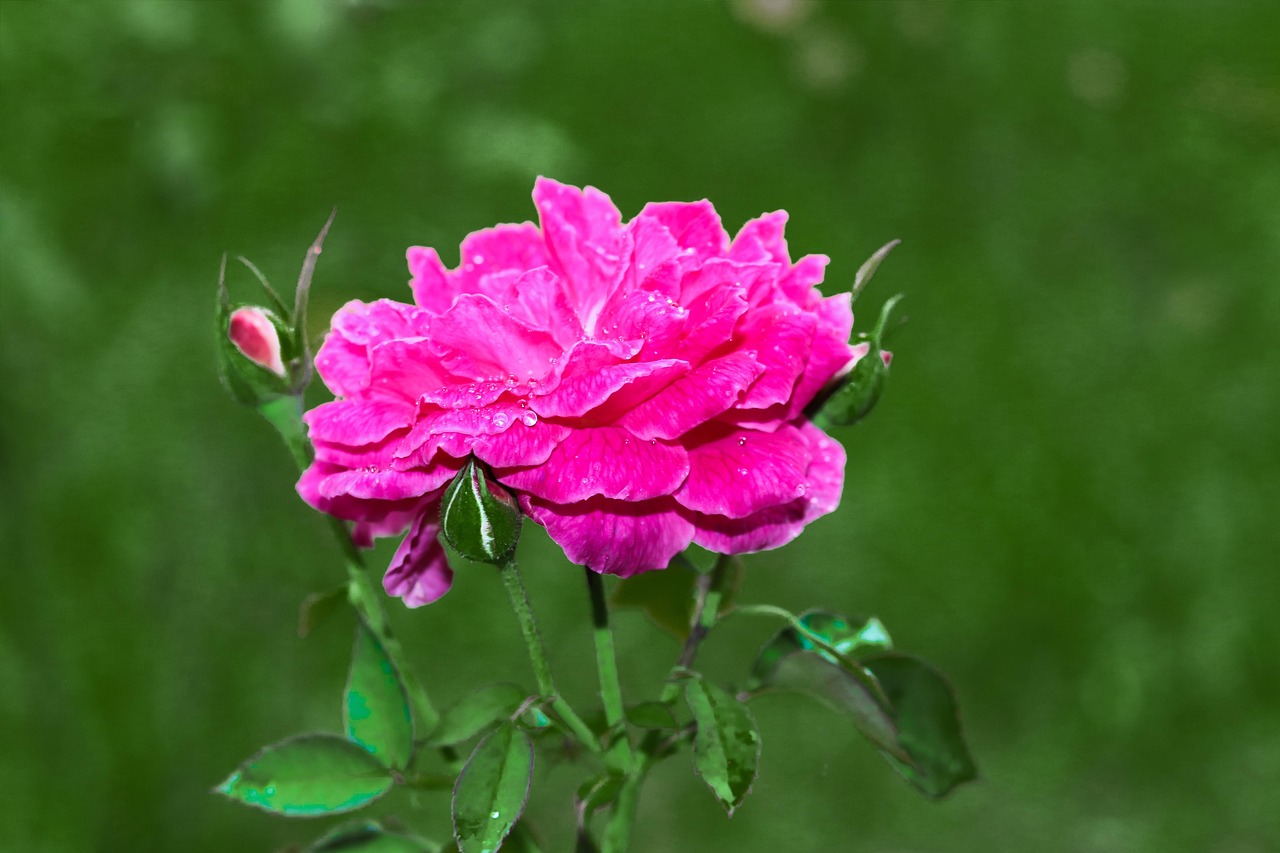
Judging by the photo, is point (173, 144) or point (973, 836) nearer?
point (173, 144)

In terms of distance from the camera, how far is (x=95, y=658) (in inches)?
44.0

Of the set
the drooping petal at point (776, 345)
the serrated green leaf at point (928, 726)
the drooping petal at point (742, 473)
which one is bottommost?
the serrated green leaf at point (928, 726)

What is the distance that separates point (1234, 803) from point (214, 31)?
1.17m

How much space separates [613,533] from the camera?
1.24 feet

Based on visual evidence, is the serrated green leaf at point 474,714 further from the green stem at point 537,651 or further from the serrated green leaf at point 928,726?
the serrated green leaf at point 928,726

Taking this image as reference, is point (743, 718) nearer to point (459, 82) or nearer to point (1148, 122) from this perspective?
point (459, 82)

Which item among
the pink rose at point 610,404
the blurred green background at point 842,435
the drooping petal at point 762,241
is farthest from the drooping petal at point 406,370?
the blurred green background at point 842,435

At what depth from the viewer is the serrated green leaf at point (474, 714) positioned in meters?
0.44

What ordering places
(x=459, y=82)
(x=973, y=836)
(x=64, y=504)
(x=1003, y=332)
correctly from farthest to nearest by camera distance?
(x=1003, y=332)
(x=973, y=836)
(x=64, y=504)
(x=459, y=82)

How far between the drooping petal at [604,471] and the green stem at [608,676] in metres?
0.05

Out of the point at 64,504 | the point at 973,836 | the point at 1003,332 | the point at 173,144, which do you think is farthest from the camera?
the point at 1003,332

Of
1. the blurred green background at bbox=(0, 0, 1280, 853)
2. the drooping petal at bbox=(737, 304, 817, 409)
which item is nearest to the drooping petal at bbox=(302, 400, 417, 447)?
the drooping petal at bbox=(737, 304, 817, 409)

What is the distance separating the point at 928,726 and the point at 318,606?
0.75 ft

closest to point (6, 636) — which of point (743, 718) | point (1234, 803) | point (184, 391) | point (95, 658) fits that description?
point (95, 658)
